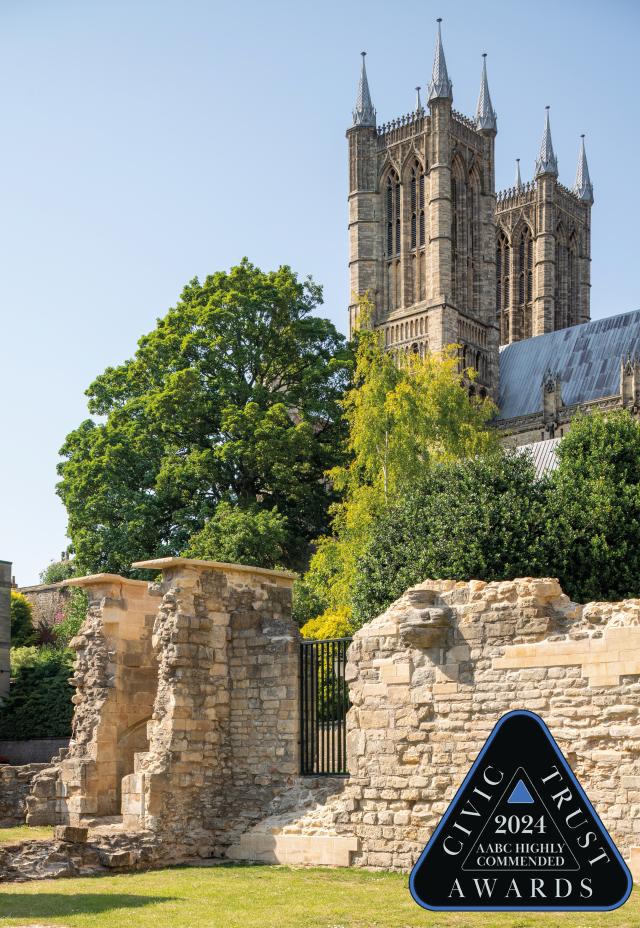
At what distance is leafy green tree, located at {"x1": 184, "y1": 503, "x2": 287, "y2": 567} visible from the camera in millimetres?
28141

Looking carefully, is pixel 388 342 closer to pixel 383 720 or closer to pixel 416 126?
pixel 416 126

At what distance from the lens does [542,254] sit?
81.8 meters

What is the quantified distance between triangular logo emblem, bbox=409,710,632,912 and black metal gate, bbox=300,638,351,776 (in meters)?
9.45

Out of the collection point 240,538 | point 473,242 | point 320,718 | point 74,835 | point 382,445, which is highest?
point 473,242

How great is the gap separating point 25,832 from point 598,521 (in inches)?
448

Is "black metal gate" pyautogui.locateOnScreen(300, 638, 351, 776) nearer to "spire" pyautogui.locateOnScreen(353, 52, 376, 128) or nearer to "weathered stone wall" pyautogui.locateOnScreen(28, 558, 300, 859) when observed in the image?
"weathered stone wall" pyautogui.locateOnScreen(28, 558, 300, 859)

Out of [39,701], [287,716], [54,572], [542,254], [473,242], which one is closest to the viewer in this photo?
[287,716]

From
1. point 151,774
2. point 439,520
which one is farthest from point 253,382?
point 151,774

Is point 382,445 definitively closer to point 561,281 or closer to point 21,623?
point 21,623

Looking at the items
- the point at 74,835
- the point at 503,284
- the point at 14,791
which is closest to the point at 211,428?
the point at 14,791

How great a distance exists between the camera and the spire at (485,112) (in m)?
72.8

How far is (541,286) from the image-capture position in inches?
3187

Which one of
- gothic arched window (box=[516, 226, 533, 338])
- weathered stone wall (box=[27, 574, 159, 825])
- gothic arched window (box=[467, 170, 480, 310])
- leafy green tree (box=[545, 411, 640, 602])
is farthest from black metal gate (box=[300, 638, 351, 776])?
gothic arched window (box=[516, 226, 533, 338])

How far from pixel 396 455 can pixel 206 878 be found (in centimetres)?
1694
